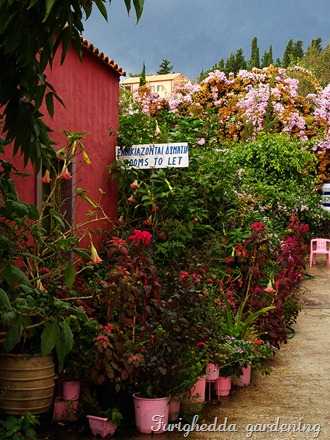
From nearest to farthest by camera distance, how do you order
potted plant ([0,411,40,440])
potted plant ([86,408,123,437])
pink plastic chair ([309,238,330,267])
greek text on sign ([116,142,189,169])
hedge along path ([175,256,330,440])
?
1. potted plant ([0,411,40,440])
2. potted plant ([86,408,123,437])
3. hedge along path ([175,256,330,440])
4. greek text on sign ([116,142,189,169])
5. pink plastic chair ([309,238,330,267])

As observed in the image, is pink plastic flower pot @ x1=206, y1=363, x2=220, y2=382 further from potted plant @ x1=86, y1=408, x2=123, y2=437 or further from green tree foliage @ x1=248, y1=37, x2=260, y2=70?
green tree foliage @ x1=248, y1=37, x2=260, y2=70

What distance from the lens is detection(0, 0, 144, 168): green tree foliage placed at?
2.45 m

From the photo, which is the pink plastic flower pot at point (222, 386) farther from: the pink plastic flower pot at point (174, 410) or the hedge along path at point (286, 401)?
the pink plastic flower pot at point (174, 410)

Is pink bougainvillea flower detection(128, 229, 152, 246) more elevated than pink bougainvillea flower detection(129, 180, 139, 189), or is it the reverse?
pink bougainvillea flower detection(129, 180, 139, 189)

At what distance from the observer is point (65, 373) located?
17.1ft

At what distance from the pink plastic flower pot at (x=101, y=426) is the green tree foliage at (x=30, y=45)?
7.81 feet

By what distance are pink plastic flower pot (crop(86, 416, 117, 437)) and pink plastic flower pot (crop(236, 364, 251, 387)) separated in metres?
1.75

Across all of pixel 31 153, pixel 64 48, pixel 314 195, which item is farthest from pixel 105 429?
pixel 314 195

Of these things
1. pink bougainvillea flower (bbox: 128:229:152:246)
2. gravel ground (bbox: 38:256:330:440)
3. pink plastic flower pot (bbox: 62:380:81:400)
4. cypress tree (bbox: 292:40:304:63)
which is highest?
cypress tree (bbox: 292:40:304:63)

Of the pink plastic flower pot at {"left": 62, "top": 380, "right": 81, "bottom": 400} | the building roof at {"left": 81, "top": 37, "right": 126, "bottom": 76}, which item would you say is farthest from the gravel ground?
the building roof at {"left": 81, "top": 37, "right": 126, "bottom": 76}

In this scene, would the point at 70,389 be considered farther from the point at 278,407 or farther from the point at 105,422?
the point at 278,407

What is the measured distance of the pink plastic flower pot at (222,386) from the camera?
19.1 ft

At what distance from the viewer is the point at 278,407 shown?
5.55 meters

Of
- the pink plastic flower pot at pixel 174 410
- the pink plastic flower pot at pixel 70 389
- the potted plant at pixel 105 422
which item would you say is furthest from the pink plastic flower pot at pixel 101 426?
the pink plastic flower pot at pixel 174 410
